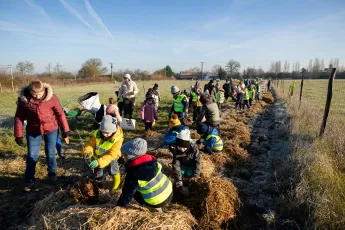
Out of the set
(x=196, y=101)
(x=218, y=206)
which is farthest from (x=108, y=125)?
(x=196, y=101)

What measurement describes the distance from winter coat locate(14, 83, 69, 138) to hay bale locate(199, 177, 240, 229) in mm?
2995

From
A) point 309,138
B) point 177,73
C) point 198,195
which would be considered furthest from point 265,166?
point 177,73

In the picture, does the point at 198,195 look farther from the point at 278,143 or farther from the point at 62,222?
the point at 278,143

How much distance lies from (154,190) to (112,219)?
580mm

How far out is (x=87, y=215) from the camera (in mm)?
2893

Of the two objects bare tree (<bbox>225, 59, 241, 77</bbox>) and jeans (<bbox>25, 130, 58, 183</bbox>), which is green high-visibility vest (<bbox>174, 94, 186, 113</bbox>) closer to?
jeans (<bbox>25, 130, 58, 183</bbox>)

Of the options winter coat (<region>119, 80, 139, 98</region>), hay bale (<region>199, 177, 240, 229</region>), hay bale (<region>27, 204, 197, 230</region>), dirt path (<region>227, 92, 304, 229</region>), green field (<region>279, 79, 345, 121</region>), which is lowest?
dirt path (<region>227, 92, 304, 229</region>)

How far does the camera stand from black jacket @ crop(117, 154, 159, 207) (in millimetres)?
2986

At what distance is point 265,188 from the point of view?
4.84 meters

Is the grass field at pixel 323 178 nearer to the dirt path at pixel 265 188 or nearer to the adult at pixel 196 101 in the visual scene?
the dirt path at pixel 265 188

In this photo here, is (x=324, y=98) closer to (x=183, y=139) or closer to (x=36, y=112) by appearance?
(x=183, y=139)

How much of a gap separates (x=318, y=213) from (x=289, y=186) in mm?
1157

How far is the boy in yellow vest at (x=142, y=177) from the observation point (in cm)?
300

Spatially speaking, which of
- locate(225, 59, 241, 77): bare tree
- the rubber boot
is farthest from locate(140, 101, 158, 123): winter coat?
locate(225, 59, 241, 77): bare tree
